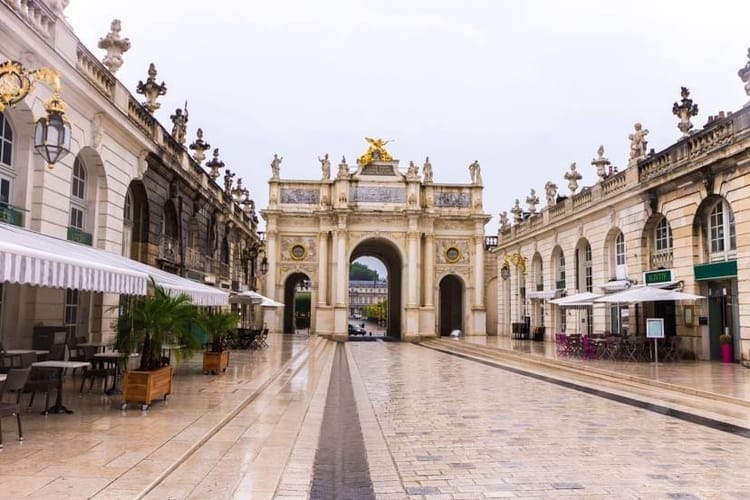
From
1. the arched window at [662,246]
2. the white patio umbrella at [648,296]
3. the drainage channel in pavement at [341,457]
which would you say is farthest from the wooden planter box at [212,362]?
the arched window at [662,246]

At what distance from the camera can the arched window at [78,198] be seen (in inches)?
506

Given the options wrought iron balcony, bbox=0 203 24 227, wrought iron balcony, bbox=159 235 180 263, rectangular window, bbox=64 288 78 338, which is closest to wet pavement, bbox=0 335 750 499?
rectangular window, bbox=64 288 78 338

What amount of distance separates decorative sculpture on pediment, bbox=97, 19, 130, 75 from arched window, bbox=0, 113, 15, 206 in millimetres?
4831

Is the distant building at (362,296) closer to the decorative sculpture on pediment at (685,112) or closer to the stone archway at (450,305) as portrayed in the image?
the stone archway at (450,305)

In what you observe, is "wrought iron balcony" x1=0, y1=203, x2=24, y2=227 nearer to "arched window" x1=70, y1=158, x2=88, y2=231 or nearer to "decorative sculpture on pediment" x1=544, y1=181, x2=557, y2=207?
"arched window" x1=70, y1=158, x2=88, y2=231

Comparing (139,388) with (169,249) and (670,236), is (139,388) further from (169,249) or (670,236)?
(670,236)

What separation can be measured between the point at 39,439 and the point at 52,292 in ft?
20.1

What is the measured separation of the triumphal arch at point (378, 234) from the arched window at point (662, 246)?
18254mm

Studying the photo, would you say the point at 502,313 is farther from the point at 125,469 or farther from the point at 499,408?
the point at 125,469

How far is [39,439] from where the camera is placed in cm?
628

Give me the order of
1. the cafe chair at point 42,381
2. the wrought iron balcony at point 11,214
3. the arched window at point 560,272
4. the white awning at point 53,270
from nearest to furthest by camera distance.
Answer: the white awning at point 53,270, the cafe chair at point 42,381, the wrought iron balcony at point 11,214, the arched window at point 560,272

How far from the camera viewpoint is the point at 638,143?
68.9 ft

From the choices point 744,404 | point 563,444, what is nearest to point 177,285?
point 563,444

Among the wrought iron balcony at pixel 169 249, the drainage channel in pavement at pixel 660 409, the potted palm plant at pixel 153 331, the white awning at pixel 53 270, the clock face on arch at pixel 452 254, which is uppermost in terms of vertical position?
the clock face on arch at pixel 452 254
